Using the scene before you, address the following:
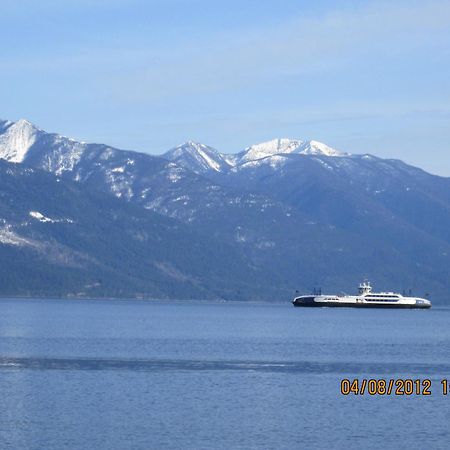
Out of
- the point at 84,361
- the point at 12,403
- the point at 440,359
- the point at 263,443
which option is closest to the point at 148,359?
the point at 84,361

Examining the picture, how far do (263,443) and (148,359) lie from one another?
70274mm
